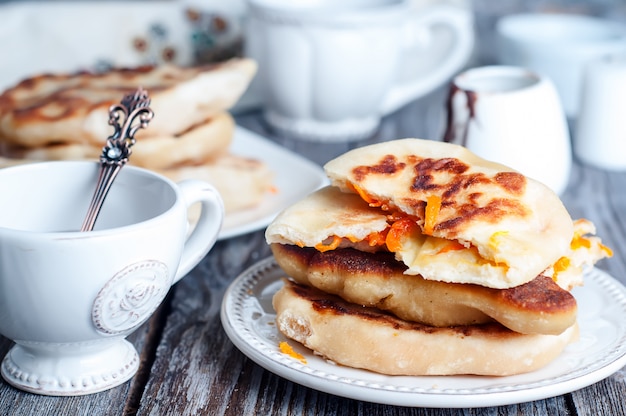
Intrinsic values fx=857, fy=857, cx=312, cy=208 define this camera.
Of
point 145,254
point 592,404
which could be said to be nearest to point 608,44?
point 592,404

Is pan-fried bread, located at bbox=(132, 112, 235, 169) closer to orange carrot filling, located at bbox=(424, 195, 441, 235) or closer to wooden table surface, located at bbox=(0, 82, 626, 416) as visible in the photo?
wooden table surface, located at bbox=(0, 82, 626, 416)

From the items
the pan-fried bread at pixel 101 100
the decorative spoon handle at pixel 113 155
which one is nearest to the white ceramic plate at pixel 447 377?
the decorative spoon handle at pixel 113 155

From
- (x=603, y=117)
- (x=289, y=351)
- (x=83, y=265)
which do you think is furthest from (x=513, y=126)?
(x=83, y=265)

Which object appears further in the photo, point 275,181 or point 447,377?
point 275,181

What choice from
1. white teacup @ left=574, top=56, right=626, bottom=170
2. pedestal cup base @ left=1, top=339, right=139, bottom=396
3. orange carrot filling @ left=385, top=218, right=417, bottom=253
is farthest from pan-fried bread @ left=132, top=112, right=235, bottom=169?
white teacup @ left=574, top=56, right=626, bottom=170

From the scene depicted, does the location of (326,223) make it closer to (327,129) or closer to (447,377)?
(447,377)

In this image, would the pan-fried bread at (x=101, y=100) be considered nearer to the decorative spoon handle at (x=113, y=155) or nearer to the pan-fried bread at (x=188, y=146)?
the pan-fried bread at (x=188, y=146)

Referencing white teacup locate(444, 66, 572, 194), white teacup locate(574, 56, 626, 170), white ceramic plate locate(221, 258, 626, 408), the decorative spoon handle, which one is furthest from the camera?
white teacup locate(574, 56, 626, 170)
